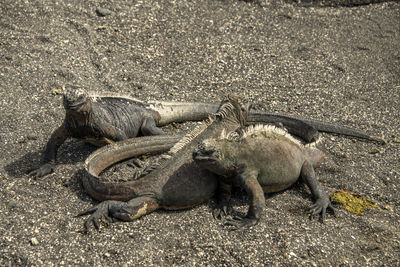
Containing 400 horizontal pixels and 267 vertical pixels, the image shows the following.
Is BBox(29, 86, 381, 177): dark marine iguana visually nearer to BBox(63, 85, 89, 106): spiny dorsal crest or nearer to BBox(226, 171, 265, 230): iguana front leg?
BBox(63, 85, 89, 106): spiny dorsal crest

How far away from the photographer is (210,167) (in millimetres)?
3949

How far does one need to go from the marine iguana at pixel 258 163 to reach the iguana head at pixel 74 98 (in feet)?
4.32

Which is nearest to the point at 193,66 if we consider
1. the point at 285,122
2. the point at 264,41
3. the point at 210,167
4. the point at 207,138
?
the point at 264,41

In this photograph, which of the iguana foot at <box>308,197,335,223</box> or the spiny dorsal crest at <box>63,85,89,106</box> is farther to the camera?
the spiny dorsal crest at <box>63,85,89,106</box>

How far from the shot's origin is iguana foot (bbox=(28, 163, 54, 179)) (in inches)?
177

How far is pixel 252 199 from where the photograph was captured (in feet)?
12.8

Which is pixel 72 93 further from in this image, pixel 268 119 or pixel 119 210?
pixel 268 119

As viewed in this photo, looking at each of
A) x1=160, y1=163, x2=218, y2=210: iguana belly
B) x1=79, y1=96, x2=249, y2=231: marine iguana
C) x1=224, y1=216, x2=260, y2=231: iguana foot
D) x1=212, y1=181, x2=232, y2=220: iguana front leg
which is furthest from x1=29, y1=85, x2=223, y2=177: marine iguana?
x1=224, y1=216, x2=260, y2=231: iguana foot

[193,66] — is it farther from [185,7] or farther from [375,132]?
[375,132]

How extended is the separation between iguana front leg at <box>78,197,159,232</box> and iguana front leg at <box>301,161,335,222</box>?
1418 millimetres

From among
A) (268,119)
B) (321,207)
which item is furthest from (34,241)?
(268,119)

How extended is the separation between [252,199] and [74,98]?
1.93 metres

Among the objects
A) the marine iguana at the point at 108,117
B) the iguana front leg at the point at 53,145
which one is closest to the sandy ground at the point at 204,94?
the iguana front leg at the point at 53,145

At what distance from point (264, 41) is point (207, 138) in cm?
351
